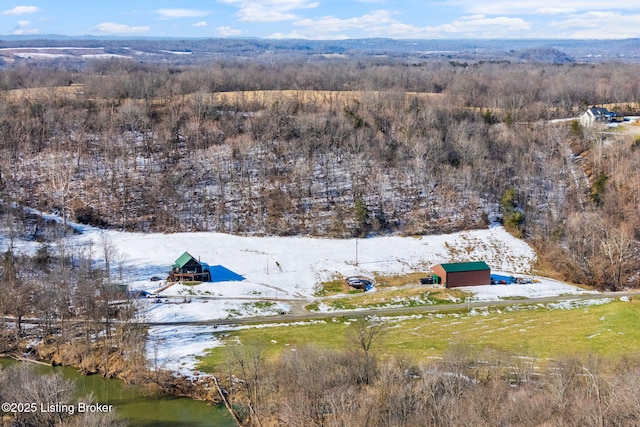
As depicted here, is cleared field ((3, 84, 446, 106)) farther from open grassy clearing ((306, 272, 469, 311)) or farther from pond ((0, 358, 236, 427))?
pond ((0, 358, 236, 427))

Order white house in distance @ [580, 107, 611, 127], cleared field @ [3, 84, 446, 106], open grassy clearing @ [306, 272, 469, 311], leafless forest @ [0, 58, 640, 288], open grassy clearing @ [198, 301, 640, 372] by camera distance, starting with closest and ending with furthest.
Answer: open grassy clearing @ [198, 301, 640, 372] < open grassy clearing @ [306, 272, 469, 311] < leafless forest @ [0, 58, 640, 288] < white house in distance @ [580, 107, 611, 127] < cleared field @ [3, 84, 446, 106]

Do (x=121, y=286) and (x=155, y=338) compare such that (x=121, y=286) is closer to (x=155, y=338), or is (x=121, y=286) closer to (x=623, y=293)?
(x=155, y=338)

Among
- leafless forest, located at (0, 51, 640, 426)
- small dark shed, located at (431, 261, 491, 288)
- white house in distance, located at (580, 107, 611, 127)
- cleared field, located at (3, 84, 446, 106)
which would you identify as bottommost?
small dark shed, located at (431, 261, 491, 288)

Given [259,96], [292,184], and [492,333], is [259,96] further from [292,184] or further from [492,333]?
[492,333]

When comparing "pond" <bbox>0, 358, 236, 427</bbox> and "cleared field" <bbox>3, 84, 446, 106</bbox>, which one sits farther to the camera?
"cleared field" <bbox>3, 84, 446, 106</bbox>

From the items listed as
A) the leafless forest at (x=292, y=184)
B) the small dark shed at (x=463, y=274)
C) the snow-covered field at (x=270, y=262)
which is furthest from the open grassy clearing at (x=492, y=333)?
the small dark shed at (x=463, y=274)

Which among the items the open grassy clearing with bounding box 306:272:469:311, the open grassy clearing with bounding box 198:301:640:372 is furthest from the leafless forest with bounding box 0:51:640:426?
the open grassy clearing with bounding box 306:272:469:311
